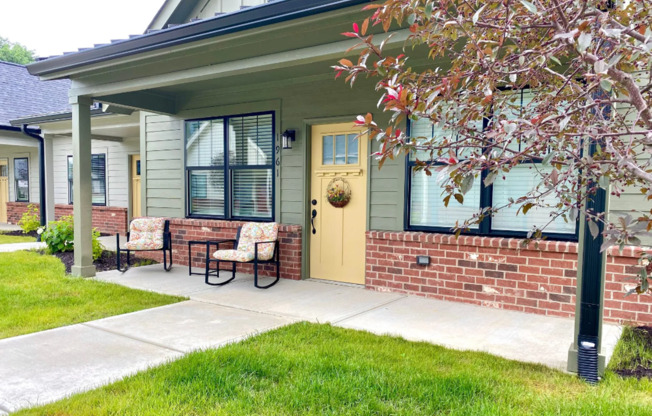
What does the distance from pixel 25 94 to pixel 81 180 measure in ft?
34.5

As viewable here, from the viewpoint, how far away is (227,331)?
402 centimetres

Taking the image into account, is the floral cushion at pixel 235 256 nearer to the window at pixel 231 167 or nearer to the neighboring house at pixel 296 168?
the neighboring house at pixel 296 168

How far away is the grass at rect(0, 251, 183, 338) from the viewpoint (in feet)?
13.9

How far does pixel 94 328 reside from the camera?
4070 millimetres

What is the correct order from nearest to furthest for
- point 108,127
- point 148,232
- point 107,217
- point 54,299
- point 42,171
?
1. point 54,299
2. point 148,232
3. point 108,127
4. point 42,171
5. point 107,217

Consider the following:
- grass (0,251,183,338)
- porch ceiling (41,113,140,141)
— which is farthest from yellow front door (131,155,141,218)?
grass (0,251,183,338)

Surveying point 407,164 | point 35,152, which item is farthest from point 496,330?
point 35,152

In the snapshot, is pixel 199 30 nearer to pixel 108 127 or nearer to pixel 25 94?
pixel 108 127

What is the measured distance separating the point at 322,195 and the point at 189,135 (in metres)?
2.72

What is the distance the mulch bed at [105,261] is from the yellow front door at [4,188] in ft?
28.3

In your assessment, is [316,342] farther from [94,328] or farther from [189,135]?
[189,135]

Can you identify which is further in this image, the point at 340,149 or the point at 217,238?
the point at 217,238

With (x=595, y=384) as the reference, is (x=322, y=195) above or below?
above

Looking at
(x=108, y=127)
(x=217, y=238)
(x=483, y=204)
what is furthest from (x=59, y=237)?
(x=483, y=204)
